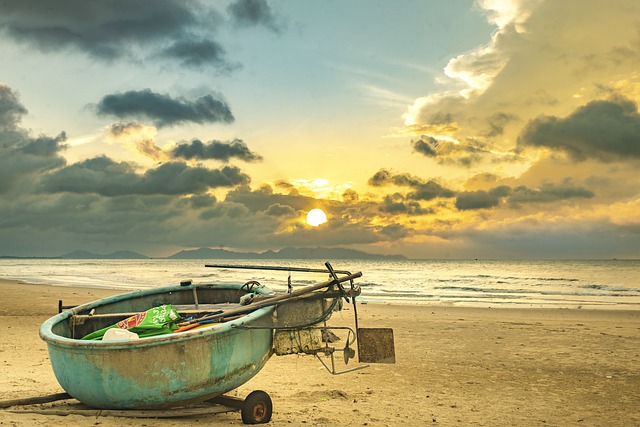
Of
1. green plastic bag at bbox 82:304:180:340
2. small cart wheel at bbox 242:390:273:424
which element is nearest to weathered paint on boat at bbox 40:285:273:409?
small cart wheel at bbox 242:390:273:424

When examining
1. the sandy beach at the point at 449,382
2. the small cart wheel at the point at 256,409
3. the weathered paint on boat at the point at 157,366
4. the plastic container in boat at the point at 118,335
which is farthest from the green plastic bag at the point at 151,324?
the small cart wheel at the point at 256,409

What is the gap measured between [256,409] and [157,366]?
1.28 m

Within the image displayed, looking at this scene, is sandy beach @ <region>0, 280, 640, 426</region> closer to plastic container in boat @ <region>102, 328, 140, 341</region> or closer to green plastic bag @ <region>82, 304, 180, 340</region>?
plastic container in boat @ <region>102, 328, 140, 341</region>

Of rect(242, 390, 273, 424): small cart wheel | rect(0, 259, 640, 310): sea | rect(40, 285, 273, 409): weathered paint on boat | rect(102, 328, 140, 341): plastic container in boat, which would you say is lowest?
rect(0, 259, 640, 310): sea

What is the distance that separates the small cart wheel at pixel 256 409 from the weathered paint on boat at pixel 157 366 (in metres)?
0.26

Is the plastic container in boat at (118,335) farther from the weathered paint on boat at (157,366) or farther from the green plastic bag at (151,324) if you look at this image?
the weathered paint on boat at (157,366)

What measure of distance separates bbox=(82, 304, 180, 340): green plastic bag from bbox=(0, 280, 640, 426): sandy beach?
3.43 ft

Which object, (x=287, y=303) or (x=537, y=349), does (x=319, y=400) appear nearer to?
(x=287, y=303)

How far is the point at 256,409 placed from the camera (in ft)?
20.1

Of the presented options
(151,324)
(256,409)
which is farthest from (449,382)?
(151,324)

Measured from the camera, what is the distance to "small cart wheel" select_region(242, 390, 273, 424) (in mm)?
6070

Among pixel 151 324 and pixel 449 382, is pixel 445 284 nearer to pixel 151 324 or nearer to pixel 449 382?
pixel 449 382

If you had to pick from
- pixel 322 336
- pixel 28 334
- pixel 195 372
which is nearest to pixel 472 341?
pixel 322 336

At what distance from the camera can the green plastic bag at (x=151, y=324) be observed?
6.49 metres
